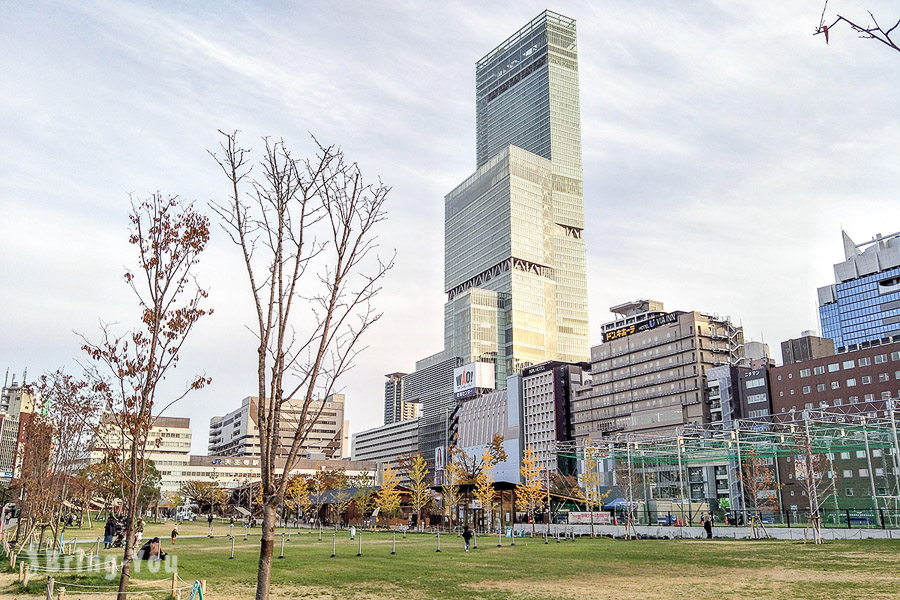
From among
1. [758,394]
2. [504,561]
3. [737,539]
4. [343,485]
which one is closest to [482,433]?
[343,485]

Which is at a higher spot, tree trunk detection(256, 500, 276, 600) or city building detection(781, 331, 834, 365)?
city building detection(781, 331, 834, 365)

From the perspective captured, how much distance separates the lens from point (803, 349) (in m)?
114

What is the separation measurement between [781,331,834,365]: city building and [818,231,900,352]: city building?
6172 centimetres

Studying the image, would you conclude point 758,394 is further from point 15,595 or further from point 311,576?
point 15,595

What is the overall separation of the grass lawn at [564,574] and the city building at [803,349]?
84.4m

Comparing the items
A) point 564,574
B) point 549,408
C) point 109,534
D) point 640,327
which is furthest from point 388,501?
point 549,408

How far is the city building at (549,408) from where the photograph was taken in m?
164

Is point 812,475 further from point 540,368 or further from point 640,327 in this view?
point 540,368

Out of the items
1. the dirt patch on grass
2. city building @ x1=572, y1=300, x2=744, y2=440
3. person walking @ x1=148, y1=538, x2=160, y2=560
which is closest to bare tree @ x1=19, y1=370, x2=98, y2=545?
person walking @ x1=148, y1=538, x2=160, y2=560

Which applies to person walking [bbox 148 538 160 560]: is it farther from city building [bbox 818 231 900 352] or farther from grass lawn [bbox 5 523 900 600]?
city building [bbox 818 231 900 352]

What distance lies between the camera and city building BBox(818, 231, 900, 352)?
174 m

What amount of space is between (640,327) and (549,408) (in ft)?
116

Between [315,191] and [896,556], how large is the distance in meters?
30.2

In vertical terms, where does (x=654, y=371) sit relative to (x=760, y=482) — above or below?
above
